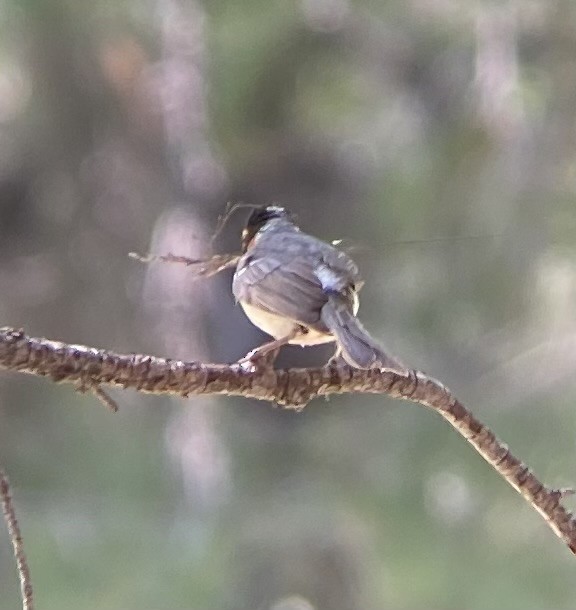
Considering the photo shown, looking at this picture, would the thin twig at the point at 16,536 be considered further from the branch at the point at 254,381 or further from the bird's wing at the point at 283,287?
the bird's wing at the point at 283,287

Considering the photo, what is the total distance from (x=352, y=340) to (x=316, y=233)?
643 mm

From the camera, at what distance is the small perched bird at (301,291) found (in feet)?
1.90

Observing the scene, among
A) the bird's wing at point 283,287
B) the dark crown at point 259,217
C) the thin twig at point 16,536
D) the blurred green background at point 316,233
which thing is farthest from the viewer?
the blurred green background at point 316,233

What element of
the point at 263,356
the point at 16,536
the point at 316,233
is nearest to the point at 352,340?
the point at 263,356

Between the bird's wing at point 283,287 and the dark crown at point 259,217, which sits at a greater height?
the dark crown at point 259,217

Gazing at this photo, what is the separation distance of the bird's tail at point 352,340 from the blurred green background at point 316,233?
1.57ft

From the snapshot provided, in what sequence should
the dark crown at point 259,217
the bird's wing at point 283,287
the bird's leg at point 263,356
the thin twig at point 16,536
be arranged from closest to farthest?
1. the thin twig at point 16,536
2. the bird's leg at point 263,356
3. the bird's wing at point 283,287
4. the dark crown at point 259,217

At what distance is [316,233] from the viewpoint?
118cm

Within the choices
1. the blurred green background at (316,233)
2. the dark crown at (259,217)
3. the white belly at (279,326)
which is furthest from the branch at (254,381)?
the blurred green background at (316,233)

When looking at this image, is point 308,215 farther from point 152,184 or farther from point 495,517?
point 495,517

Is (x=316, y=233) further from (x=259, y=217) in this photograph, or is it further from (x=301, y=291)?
(x=301, y=291)

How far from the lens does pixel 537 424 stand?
110cm

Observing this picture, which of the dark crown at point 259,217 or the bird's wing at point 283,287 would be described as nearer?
the bird's wing at point 283,287

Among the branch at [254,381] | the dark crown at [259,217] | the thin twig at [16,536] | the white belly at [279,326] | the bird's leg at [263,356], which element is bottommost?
the thin twig at [16,536]
